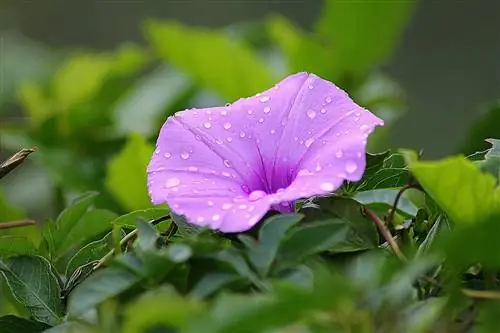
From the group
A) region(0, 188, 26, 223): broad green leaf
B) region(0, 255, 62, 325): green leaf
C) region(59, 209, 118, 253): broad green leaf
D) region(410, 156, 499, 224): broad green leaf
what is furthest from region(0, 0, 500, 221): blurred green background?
region(410, 156, 499, 224): broad green leaf

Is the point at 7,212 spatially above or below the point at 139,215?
below

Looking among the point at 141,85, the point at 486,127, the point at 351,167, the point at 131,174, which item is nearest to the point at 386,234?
the point at 351,167

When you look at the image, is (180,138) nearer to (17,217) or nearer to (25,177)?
(17,217)

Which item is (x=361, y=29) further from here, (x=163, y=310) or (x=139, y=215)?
(x=163, y=310)

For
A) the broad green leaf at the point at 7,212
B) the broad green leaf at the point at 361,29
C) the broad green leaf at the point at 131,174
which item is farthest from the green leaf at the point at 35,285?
the broad green leaf at the point at 361,29

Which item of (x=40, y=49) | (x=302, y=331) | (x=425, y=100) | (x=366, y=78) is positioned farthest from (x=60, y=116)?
(x=425, y=100)

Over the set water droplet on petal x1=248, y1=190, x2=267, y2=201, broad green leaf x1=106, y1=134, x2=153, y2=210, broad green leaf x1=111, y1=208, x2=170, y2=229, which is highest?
water droplet on petal x1=248, y1=190, x2=267, y2=201

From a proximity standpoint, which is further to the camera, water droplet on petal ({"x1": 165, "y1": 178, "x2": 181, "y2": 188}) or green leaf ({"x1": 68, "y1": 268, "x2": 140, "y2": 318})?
water droplet on petal ({"x1": 165, "y1": 178, "x2": 181, "y2": 188})

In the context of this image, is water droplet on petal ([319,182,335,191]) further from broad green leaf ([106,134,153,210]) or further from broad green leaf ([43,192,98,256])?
broad green leaf ([106,134,153,210])
